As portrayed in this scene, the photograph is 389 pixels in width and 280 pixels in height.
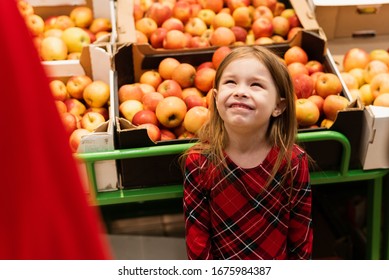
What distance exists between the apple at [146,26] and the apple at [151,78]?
1.03 ft

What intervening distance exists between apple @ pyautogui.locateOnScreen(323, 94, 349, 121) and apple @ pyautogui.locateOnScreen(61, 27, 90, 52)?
109 cm

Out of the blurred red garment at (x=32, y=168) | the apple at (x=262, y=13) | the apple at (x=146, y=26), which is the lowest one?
the apple at (x=146, y=26)

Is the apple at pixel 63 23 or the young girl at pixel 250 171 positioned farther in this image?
the apple at pixel 63 23

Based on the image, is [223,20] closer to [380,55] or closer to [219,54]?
[219,54]

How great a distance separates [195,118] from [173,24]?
2.29ft

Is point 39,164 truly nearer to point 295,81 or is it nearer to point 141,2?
point 295,81

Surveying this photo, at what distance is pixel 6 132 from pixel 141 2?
7.03 ft

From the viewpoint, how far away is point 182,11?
2430 millimetres

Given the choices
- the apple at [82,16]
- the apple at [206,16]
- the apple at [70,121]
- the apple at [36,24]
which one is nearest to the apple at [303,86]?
the apple at [206,16]

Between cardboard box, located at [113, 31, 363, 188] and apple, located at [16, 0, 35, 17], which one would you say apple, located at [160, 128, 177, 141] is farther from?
apple, located at [16, 0, 35, 17]

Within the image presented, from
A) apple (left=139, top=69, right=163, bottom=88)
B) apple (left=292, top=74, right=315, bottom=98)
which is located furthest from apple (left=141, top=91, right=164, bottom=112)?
apple (left=292, top=74, right=315, bottom=98)

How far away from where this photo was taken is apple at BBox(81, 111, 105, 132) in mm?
1915

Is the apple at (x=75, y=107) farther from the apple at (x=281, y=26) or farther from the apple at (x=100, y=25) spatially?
the apple at (x=281, y=26)

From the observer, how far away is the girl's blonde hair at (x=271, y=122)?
1.50m
